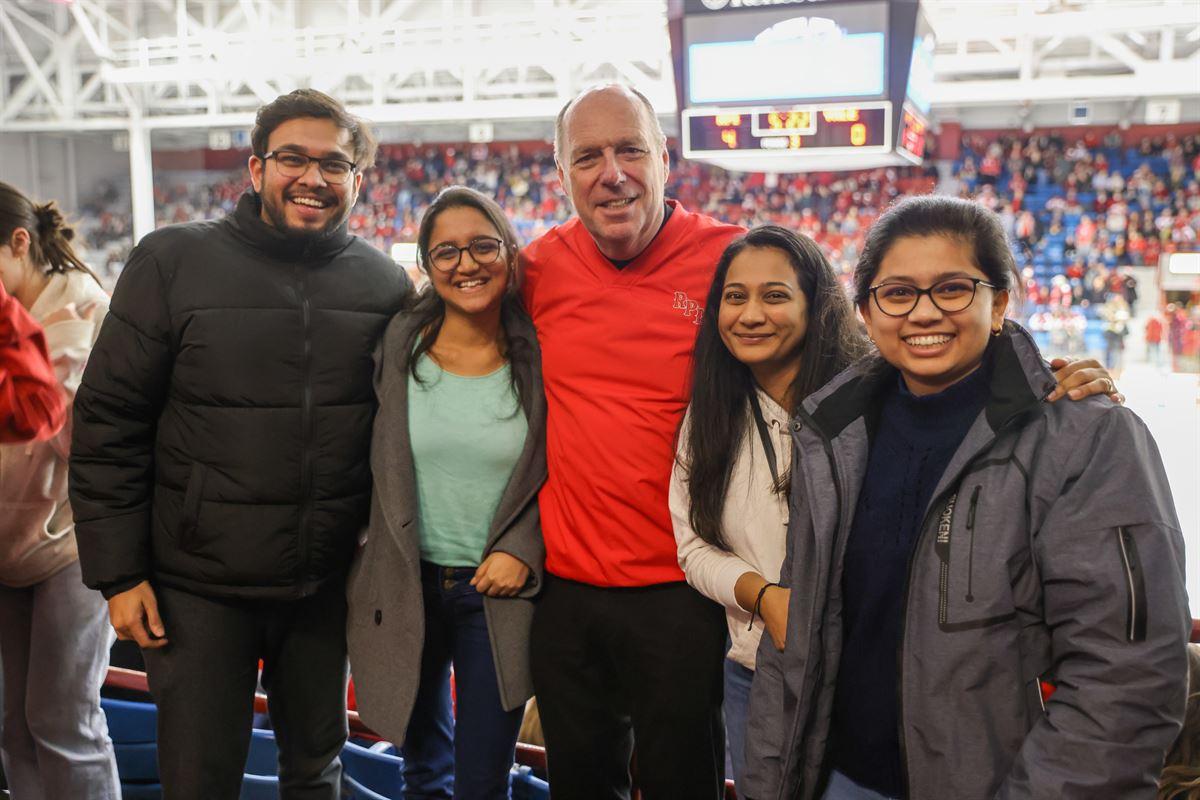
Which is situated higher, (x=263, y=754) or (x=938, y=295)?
(x=938, y=295)

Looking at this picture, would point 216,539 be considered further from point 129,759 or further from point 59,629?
point 129,759

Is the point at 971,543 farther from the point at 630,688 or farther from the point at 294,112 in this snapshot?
the point at 294,112

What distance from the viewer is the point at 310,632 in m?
1.80

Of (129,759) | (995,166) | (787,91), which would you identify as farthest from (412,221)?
(129,759)

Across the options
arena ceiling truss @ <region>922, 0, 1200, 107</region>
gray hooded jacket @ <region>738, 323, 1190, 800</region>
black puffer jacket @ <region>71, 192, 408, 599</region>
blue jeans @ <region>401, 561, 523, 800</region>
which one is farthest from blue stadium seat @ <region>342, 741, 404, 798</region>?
arena ceiling truss @ <region>922, 0, 1200, 107</region>

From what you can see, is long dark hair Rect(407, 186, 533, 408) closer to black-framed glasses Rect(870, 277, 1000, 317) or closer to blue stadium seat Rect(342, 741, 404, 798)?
black-framed glasses Rect(870, 277, 1000, 317)

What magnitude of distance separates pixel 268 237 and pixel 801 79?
4.63m

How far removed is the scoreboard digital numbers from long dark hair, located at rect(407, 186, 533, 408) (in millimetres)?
4447

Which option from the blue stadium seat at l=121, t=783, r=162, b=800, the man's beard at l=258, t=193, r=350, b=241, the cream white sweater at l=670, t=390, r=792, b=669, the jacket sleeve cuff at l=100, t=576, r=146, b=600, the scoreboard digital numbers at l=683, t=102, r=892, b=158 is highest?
the scoreboard digital numbers at l=683, t=102, r=892, b=158

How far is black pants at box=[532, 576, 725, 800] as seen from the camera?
1.63 meters

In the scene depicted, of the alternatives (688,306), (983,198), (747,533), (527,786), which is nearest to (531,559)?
(747,533)

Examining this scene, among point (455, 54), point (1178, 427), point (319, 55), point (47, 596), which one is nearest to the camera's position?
→ point (47, 596)

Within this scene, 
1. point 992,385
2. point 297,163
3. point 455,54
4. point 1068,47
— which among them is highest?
point 1068,47

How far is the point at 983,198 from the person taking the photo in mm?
14016
